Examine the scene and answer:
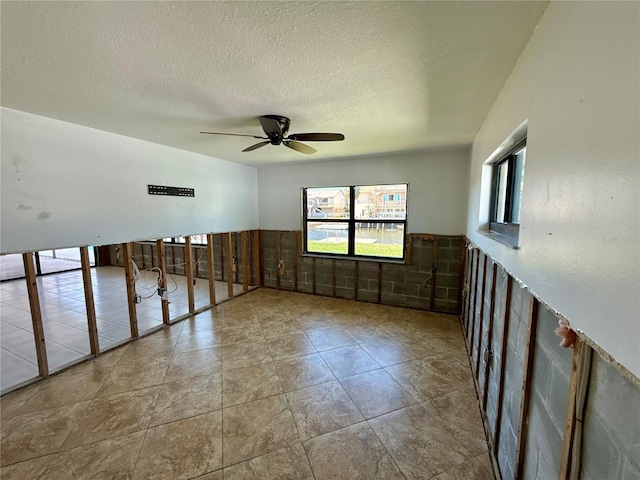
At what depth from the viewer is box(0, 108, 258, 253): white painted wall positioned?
2369 mm

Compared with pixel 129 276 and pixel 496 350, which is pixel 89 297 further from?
pixel 496 350

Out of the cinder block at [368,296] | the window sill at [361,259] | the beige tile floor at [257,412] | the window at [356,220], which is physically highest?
the window at [356,220]

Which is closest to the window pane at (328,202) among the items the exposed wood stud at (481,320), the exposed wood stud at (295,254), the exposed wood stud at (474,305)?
the exposed wood stud at (295,254)

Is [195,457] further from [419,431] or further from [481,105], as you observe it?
[481,105]

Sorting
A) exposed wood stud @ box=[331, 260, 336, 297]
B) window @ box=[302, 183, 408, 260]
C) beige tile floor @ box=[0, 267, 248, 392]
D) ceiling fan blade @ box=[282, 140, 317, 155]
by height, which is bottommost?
beige tile floor @ box=[0, 267, 248, 392]

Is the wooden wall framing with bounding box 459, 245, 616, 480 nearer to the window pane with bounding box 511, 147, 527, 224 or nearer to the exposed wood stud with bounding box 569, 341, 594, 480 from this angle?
the exposed wood stud with bounding box 569, 341, 594, 480

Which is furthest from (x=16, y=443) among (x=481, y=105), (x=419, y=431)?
(x=481, y=105)

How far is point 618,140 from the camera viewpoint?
689mm

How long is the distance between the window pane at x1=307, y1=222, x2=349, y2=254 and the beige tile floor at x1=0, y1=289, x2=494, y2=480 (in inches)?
77.7

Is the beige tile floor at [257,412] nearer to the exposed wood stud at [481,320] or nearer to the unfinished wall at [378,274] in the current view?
the exposed wood stud at [481,320]

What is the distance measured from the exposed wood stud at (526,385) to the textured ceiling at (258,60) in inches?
56.9

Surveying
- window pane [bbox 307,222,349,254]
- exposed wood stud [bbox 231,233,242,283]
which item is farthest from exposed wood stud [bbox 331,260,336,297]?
exposed wood stud [bbox 231,233,242,283]

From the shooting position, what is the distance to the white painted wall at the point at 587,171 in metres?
0.64

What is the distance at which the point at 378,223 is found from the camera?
15.4 ft
